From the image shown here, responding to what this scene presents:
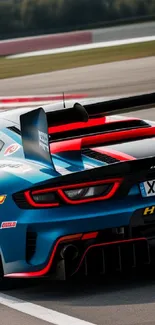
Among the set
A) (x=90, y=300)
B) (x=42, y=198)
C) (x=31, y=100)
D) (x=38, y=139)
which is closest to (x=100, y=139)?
(x=38, y=139)

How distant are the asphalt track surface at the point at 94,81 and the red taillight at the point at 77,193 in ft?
59.4

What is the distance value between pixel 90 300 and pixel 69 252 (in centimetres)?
32

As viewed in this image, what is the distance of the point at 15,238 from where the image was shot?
19.8 ft

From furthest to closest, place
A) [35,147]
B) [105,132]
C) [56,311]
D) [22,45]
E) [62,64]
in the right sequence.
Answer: [22,45]
[62,64]
[105,132]
[35,147]
[56,311]

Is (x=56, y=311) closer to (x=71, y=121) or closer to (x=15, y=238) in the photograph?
(x=15, y=238)

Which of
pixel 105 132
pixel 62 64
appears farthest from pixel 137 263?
pixel 62 64

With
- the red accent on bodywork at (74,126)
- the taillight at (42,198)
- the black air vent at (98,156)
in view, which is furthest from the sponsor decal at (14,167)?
the red accent on bodywork at (74,126)

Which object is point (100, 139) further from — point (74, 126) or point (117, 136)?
point (74, 126)

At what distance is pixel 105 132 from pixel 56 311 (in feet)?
5.12

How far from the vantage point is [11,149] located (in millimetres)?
6727

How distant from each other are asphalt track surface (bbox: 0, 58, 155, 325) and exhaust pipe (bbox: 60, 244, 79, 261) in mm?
263

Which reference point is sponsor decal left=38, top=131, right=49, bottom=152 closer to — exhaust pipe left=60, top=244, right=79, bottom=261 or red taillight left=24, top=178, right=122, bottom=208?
red taillight left=24, top=178, right=122, bottom=208

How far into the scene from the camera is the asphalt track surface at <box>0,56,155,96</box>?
84.9 feet

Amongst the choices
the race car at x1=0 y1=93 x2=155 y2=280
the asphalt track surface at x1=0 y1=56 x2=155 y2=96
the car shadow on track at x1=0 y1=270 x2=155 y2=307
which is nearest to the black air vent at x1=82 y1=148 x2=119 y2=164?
the race car at x1=0 y1=93 x2=155 y2=280
